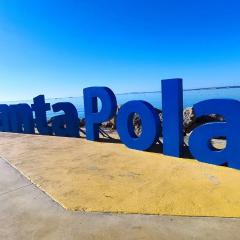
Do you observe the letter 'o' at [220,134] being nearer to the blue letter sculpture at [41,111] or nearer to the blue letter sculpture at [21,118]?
the blue letter sculpture at [41,111]

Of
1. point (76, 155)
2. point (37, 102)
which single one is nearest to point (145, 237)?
point (76, 155)

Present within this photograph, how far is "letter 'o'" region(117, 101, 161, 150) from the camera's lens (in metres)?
8.81

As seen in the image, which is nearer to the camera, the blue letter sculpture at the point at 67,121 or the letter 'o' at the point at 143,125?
the letter 'o' at the point at 143,125

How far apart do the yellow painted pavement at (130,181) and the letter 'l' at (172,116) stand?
398 millimetres

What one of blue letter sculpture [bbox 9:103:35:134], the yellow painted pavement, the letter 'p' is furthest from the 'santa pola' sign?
blue letter sculpture [bbox 9:103:35:134]

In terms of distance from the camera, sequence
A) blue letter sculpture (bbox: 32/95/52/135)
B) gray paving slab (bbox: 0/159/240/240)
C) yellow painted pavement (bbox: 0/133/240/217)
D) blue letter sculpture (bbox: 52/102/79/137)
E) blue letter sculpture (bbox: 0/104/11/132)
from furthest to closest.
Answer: blue letter sculpture (bbox: 0/104/11/132) → blue letter sculpture (bbox: 32/95/52/135) → blue letter sculpture (bbox: 52/102/79/137) → yellow painted pavement (bbox: 0/133/240/217) → gray paving slab (bbox: 0/159/240/240)

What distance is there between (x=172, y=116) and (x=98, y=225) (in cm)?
478

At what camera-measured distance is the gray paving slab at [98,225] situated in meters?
3.90

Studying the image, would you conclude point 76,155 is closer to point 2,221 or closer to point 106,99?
point 106,99

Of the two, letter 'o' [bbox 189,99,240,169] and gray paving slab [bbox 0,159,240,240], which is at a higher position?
letter 'o' [bbox 189,99,240,169]

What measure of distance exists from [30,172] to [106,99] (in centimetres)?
433

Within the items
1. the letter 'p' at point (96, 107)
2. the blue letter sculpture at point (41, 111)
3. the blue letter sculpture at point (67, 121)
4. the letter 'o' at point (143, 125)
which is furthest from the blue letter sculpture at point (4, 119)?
the letter 'o' at point (143, 125)

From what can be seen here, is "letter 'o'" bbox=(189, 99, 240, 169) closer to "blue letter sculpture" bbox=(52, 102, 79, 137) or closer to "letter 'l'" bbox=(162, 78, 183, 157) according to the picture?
"letter 'l'" bbox=(162, 78, 183, 157)

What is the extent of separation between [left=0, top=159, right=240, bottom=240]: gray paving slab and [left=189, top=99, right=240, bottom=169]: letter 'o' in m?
2.97
